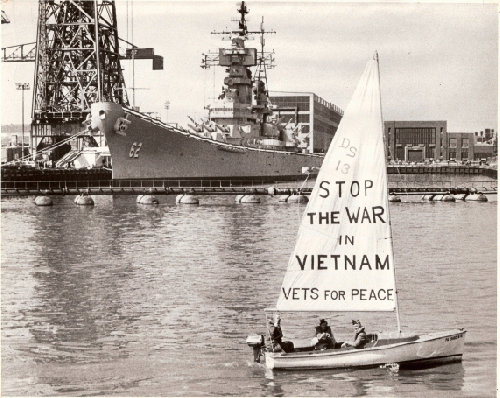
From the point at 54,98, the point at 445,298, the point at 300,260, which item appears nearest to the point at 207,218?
the point at 445,298

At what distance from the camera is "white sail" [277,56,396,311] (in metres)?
19.4

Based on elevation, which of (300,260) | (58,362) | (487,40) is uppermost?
(487,40)

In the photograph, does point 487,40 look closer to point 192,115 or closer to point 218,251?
point 218,251

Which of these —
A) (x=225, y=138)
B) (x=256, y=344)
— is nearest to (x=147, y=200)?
(x=225, y=138)

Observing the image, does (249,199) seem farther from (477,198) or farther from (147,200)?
(477,198)

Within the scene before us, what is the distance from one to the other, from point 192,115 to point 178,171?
56.1 ft

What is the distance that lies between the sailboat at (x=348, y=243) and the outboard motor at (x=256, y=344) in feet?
2.16

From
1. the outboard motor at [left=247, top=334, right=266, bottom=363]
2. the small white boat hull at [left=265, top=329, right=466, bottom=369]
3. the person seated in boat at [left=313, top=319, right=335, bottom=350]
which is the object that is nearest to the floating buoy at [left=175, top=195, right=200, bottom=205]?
the outboard motor at [left=247, top=334, right=266, bottom=363]

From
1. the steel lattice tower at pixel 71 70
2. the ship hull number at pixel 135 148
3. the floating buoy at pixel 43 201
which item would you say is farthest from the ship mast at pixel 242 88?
the floating buoy at pixel 43 201

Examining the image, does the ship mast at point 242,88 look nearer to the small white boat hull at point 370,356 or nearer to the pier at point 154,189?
the pier at point 154,189

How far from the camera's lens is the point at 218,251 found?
43031mm

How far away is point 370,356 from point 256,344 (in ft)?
9.04


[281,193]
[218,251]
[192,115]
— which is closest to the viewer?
[218,251]

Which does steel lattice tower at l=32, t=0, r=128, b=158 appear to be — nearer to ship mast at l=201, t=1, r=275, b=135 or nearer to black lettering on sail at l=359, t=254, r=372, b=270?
ship mast at l=201, t=1, r=275, b=135
